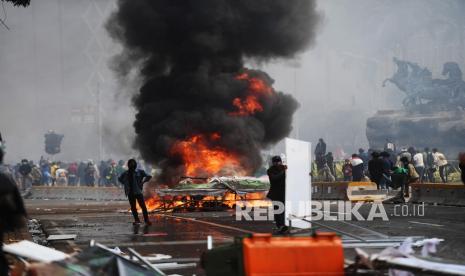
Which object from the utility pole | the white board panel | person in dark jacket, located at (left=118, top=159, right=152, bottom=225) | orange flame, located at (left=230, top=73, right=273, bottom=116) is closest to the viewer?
the white board panel

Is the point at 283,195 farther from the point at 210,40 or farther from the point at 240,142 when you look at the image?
the point at 210,40

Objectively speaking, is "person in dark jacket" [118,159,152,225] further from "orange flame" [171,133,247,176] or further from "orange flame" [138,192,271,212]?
"orange flame" [171,133,247,176]

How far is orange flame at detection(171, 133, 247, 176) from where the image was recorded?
2554 cm

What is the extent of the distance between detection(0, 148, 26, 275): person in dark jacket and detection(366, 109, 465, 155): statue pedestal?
4616 centimetres

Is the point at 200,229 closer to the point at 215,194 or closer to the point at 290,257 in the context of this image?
the point at 215,194

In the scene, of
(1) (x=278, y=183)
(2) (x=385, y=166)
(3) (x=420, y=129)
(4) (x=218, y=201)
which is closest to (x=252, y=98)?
(2) (x=385, y=166)

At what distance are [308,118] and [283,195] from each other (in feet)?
176

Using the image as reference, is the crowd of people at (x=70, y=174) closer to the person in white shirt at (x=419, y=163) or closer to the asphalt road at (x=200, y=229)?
the person in white shirt at (x=419, y=163)

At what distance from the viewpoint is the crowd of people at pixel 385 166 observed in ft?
81.3

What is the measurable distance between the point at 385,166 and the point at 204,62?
29.9 feet

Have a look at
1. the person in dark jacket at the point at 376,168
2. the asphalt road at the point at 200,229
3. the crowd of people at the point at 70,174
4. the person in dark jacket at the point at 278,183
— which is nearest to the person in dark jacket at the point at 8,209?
the asphalt road at the point at 200,229

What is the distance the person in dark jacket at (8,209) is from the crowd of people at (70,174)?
2989 centimetres

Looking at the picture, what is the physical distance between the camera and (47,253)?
689 cm

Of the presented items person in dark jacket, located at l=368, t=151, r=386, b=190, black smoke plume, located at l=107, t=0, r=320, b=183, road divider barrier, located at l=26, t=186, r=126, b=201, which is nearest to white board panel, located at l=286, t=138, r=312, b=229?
person in dark jacket, located at l=368, t=151, r=386, b=190
